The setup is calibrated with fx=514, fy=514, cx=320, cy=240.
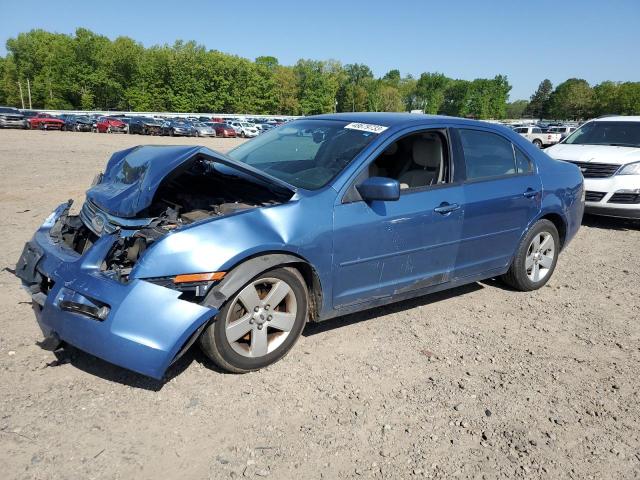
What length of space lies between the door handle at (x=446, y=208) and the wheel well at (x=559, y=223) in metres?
1.49

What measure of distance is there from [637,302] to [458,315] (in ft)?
6.53

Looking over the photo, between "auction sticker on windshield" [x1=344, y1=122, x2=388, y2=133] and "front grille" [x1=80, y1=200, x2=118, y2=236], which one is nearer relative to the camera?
"front grille" [x1=80, y1=200, x2=118, y2=236]

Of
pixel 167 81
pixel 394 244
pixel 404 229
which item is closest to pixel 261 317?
pixel 394 244

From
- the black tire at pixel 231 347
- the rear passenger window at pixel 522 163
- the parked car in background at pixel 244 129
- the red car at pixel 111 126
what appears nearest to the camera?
the black tire at pixel 231 347

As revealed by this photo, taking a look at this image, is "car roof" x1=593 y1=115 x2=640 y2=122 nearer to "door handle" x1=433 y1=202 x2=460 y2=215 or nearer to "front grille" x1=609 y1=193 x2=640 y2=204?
"front grille" x1=609 y1=193 x2=640 y2=204

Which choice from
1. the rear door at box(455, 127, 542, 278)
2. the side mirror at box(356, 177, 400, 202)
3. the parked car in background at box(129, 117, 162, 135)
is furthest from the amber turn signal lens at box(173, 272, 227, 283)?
the parked car in background at box(129, 117, 162, 135)

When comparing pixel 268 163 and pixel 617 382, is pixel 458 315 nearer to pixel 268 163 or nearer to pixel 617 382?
pixel 617 382

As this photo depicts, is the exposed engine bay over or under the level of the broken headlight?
over

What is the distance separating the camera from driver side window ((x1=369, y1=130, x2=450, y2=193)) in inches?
167

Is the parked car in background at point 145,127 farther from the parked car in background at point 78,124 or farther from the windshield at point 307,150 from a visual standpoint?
the windshield at point 307,150

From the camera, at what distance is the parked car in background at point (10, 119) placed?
132 ft

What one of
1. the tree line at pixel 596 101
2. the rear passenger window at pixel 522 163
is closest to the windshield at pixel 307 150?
the rear passenger window at pixel 522 163

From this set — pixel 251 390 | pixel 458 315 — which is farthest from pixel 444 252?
pixel 251 390

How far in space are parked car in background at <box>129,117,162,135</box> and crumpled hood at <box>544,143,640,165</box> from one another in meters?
37.1
